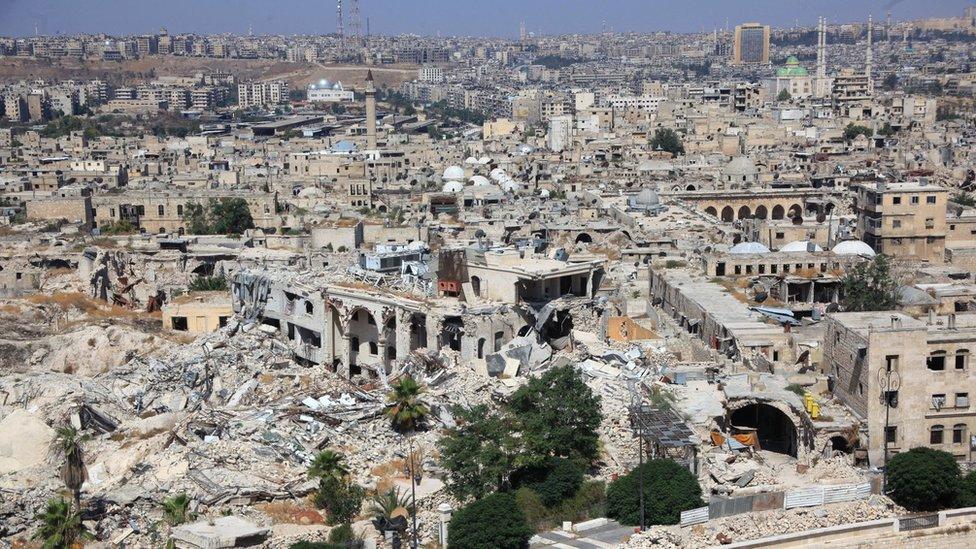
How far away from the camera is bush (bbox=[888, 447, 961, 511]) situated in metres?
15.9

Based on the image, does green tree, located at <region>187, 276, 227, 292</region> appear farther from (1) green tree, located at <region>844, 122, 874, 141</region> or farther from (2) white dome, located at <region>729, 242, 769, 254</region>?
(1) green tree, located at <region>844, 122, 874, 141</region>

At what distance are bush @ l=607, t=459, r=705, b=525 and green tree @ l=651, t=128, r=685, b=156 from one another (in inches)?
1757

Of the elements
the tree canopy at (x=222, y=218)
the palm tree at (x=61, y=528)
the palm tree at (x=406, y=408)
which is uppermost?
the tree canopy at (x=222, y=218)

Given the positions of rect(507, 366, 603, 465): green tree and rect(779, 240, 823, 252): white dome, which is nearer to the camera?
rect(507, 366, 603, 465): green tree

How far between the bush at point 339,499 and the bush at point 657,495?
10.2 feet

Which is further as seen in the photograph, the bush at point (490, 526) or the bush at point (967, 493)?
the bush at point (967, 493)

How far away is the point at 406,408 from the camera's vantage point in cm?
1784

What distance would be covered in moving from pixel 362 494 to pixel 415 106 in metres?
102

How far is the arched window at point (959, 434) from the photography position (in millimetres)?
18156

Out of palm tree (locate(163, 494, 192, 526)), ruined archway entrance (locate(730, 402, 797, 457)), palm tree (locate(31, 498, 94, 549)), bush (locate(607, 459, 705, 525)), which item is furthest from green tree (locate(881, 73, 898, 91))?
palm tree (locate(31, 498, 94, 549))

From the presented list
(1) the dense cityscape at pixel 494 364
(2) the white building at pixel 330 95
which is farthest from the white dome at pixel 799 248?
(2) the white building at pixel 330 95

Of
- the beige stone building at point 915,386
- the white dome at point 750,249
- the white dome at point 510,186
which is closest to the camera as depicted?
the beige stone building at point 915,386

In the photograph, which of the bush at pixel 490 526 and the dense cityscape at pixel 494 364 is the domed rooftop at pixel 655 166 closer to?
the dense cityscape at pixel 494 364

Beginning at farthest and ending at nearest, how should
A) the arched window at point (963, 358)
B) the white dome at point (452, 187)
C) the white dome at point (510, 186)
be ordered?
1. the white dome at point (510, 186)
2. the white dome at point (452, 187)
3. the arched window at point (963, 358)
